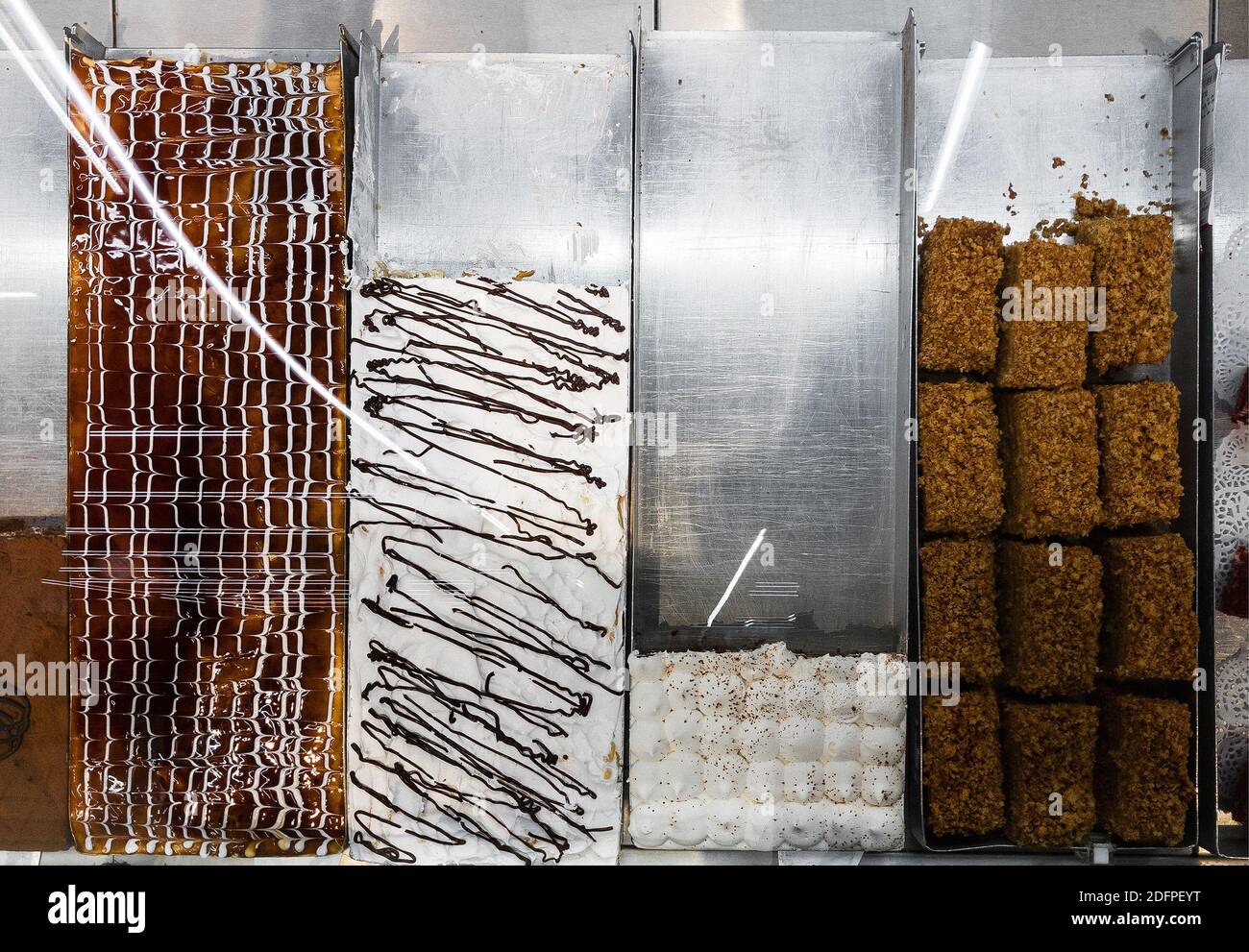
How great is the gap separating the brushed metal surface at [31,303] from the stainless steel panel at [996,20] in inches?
113

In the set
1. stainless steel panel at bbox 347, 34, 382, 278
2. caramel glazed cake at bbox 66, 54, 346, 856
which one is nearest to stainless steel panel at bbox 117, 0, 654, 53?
stainless steel panel at bbox 347, 34, 382, 278

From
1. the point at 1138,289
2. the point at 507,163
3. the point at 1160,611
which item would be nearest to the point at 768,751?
the point at 1160,611

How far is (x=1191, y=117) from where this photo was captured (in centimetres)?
306

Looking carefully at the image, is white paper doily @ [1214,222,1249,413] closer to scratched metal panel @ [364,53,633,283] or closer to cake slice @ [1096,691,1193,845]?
cake slice @ [1096,691,1193,845]

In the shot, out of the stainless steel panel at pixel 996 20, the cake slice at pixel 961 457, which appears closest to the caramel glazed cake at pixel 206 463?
the stainless steel panel at pixel 996 20

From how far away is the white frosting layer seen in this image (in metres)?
3.02

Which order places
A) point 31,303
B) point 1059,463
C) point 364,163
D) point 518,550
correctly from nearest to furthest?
point 1059,463 < point 518,550 < point 364,163 < point 31,303

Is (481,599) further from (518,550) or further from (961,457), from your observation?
(961,457)

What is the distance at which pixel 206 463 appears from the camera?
9.96 ft

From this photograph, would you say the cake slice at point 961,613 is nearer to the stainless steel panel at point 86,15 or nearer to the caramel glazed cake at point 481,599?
Result: the caramel glazed cake at point 481,599

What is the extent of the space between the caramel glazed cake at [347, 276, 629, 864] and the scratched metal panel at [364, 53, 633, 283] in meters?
0.42

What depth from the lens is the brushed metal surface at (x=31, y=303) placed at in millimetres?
3207

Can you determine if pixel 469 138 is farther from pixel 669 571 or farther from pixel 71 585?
pixel 71 585

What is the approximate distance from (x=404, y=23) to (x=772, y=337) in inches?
86.5
